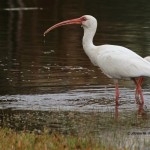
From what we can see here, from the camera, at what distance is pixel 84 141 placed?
34.6 feet

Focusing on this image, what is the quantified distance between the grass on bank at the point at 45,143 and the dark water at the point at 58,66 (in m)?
1.72

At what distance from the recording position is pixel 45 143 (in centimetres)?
1038

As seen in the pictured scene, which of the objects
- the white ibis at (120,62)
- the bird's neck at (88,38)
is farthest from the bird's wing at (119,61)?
the bird's neck at (88,38)

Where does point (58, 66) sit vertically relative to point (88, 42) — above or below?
below

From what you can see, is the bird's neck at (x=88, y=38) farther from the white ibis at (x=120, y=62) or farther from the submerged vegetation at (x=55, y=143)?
the submerged vegetation at (x=55, y=143)

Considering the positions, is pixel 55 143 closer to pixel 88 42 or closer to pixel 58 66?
pixel 88 42

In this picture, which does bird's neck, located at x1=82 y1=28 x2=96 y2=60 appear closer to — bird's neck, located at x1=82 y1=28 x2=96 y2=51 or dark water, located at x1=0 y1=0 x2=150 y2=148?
bird's neck, located at x1=82 y1=28 x2=96 y2=51

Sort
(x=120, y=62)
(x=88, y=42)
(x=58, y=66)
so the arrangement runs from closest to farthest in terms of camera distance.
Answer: (x=120, y=62) < (x=88, y=42) < (x=58, y=66)

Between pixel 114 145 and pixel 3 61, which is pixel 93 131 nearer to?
pixel 114 145

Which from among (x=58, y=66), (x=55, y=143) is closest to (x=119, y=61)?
(x=58, y=66)

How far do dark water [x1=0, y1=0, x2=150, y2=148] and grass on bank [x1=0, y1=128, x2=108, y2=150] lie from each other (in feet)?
5.65

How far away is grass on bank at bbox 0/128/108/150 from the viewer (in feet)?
33.3

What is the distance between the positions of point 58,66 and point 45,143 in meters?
9.67

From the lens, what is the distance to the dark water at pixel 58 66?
47.0ft
